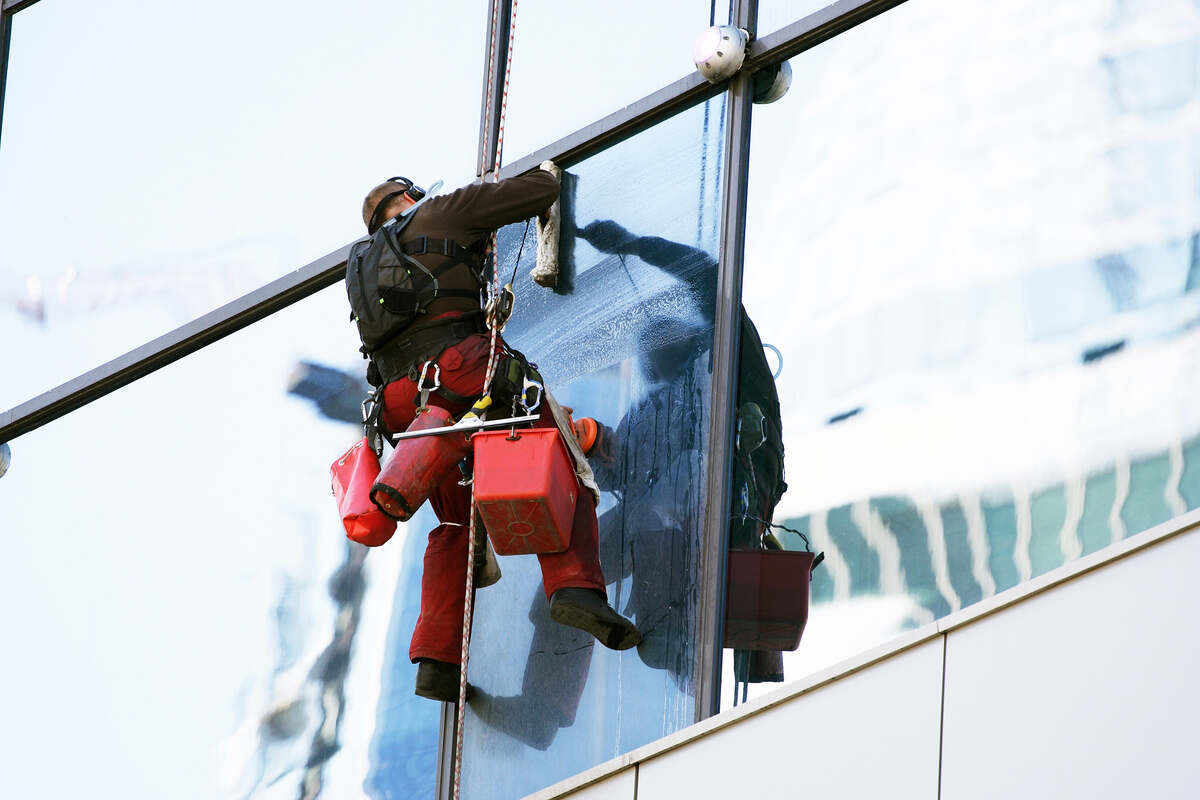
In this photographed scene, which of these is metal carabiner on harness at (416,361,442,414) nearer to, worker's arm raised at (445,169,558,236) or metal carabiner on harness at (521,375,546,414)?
metal carabiner on harness at (521,375,546,414)

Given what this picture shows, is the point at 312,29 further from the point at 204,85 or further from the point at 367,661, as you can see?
the point at 367,661

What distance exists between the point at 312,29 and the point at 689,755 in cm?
389

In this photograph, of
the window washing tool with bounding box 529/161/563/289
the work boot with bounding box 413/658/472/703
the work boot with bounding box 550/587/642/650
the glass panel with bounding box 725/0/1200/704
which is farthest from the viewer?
the window washing tool with bounding box 529/161/563/289

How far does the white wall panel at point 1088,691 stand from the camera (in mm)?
4168

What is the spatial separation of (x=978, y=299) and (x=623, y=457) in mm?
1131

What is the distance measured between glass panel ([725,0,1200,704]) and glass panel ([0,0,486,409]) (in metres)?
1.58

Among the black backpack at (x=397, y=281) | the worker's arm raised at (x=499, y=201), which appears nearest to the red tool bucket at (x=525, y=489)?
the black backpack at (x=397, y=281)

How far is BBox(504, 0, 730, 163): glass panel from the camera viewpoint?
643cm

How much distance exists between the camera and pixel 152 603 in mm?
7129

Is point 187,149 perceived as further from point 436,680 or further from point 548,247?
point 436,680

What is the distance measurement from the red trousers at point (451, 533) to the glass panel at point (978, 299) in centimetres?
52

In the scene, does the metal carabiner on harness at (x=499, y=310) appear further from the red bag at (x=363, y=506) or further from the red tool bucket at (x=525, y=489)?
the red bag at (x=363, y=506)

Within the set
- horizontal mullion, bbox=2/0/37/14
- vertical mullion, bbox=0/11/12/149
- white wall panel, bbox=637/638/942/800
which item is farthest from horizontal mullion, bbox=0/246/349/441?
white wall panel, bbox=637/638/942/800

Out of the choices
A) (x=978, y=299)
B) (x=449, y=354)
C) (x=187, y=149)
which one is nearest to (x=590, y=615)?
(x=449, y=354)
